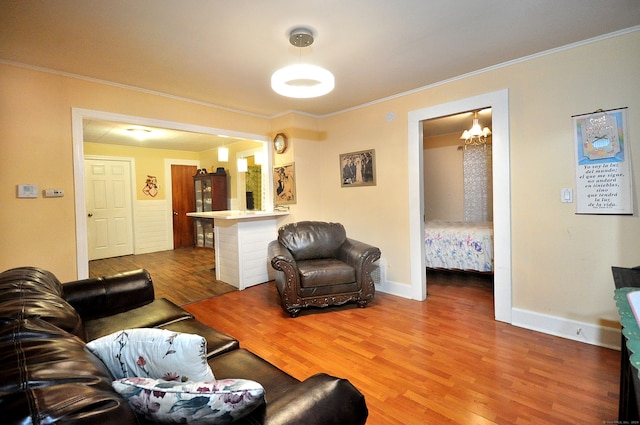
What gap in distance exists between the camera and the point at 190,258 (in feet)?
19.6

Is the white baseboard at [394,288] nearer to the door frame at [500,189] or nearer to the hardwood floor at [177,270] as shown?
the door frame at [500,189]

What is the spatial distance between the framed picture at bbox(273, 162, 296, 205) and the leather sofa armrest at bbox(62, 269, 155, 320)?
91.1 inches

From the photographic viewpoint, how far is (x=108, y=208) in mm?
6195

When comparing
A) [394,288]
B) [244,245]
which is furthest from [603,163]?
[244,245]

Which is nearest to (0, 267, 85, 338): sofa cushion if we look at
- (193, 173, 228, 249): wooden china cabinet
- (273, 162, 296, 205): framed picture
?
(273, 162, 296, 205): framed picture

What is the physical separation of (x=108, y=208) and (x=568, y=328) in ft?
25.2

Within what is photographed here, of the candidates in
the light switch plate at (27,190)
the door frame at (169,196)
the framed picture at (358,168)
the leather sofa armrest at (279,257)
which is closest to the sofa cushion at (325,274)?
the leather sofa armrest at (279,257)

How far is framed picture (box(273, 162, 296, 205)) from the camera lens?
4.17 metres

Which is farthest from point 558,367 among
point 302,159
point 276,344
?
point 302,159

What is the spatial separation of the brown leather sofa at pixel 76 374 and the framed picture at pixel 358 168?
270 cm

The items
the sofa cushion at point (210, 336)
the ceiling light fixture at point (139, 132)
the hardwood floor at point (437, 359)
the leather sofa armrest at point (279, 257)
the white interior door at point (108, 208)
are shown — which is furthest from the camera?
the white interior door at point (108, 208)

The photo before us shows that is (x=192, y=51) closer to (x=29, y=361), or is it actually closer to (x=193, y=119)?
(x=193, y=119)

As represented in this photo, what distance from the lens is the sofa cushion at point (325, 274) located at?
3.02 m

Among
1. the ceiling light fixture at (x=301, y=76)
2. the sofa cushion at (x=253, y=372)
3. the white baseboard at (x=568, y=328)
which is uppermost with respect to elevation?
the ceiling light fixture at (x=301, y=76)
